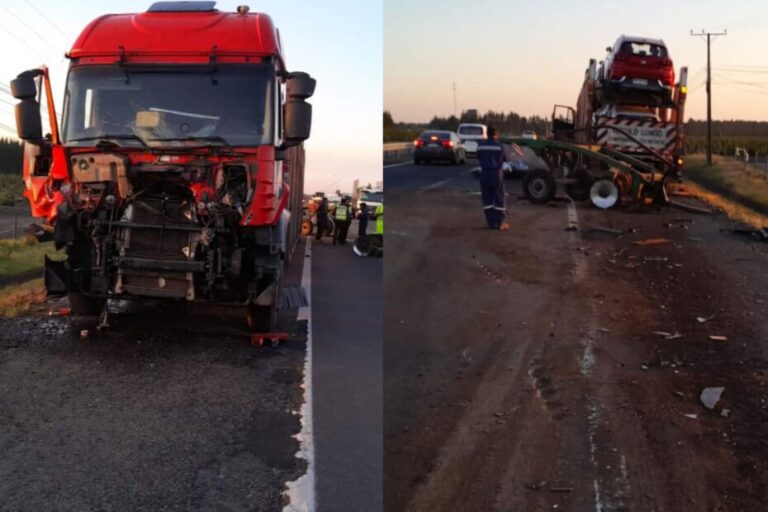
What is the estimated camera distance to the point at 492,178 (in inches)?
287

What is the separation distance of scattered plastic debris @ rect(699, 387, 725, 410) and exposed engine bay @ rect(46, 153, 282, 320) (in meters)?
4.28

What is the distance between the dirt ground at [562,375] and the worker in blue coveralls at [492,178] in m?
0.48

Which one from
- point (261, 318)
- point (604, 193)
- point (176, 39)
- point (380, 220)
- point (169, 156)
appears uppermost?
point (176, 39)

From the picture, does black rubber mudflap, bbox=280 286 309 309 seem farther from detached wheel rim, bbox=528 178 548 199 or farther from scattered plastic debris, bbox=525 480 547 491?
scattered plastic debris, bbox=525 480 547 491

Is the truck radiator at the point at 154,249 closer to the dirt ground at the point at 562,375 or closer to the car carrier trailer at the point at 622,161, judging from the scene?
the dirt ground at the point at 562,375

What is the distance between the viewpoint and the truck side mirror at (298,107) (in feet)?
26.0

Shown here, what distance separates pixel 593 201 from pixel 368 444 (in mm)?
8071

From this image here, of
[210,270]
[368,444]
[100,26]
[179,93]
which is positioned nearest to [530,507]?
[368,444]

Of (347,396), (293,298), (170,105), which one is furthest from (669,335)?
(293,298)

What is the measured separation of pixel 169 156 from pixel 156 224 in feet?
1.94

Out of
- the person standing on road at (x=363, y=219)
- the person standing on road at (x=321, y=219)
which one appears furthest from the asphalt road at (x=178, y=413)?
the person standing on road at (x=321, y=219)

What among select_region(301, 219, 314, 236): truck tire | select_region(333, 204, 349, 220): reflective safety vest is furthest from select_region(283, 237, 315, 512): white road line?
select_region(301, 219, 314, 236): truck tire

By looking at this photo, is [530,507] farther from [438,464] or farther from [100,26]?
[100,26]

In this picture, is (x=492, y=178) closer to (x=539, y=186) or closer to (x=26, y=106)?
(x=26, y=106)
